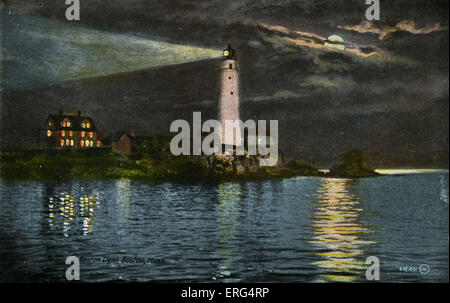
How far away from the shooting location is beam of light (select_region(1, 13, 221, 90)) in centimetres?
2355

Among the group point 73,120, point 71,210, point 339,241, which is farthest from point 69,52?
point 339,241

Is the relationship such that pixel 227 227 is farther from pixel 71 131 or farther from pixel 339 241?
pixel 71 131

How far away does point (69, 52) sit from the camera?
76.8 feet

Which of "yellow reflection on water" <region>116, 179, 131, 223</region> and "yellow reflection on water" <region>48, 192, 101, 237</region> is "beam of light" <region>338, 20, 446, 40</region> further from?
"yellow reflection on water" <region>48, 192, 101, 237</region>

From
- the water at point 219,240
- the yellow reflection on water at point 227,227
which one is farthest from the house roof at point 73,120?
the yellow reflection on water at point 227,227

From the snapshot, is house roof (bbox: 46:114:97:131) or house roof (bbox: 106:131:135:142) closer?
house roof (bbox: 46:114:97:131)

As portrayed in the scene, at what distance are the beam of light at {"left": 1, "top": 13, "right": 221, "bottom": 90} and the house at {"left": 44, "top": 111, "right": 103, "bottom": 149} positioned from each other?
4.09 metres

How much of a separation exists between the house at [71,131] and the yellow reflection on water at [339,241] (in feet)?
57.1

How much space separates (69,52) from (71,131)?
512 inches

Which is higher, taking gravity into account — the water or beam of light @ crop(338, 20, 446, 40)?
beam of light @ crop(338, 20, 446, 40)

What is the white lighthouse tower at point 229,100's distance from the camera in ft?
102

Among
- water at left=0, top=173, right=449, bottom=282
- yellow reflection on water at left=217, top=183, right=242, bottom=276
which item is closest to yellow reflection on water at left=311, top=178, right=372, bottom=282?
water at left=0, top=173, right=449, bottom=282

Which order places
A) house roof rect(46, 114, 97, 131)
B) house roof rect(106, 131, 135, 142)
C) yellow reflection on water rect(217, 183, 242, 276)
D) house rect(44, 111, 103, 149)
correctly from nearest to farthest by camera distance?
yellow reflection on water rect(217, 183, 242, 276), house roof rect(46, 114, 97, 131), house rect(44, 111, 103, 149), house roof rect(106, 131, 135, 142)
